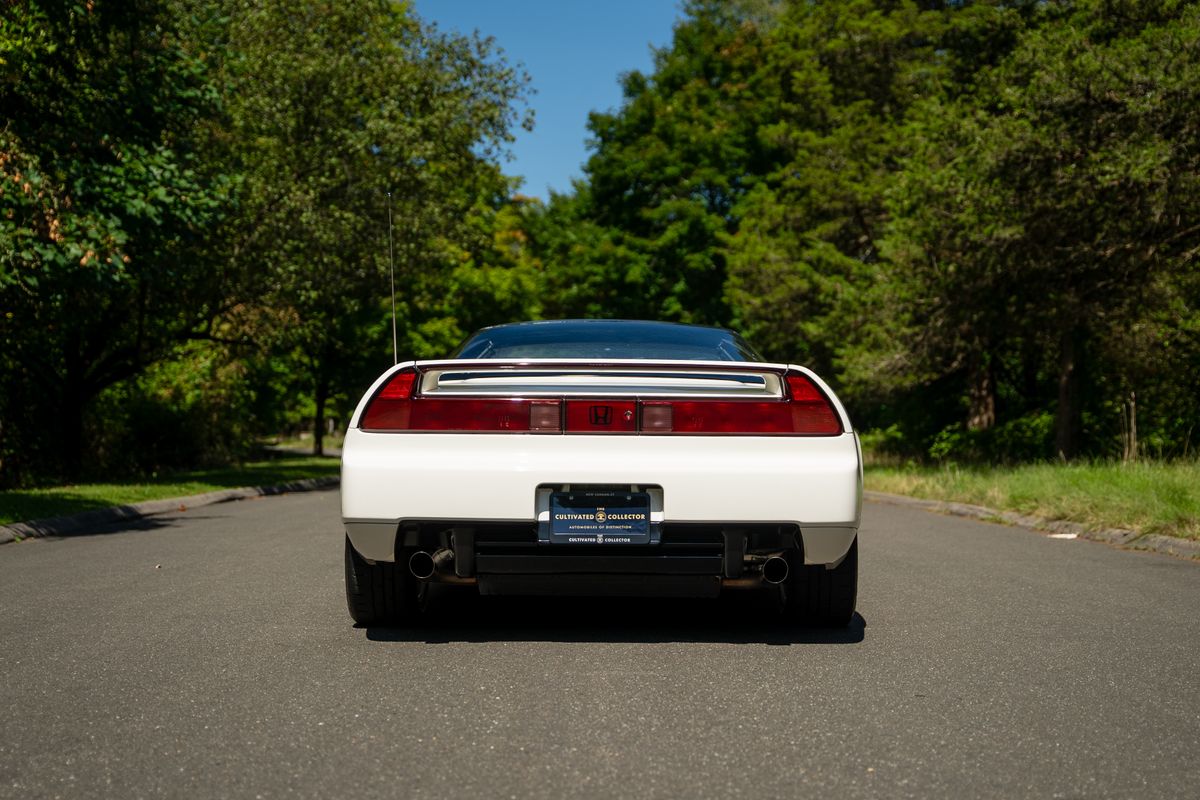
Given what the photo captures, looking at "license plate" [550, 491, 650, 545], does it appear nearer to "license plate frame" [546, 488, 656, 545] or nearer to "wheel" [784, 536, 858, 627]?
"license plate frame" [546, 488, 656, 545]

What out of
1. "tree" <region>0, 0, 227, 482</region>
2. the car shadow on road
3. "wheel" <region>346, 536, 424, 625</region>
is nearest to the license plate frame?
the car shadow on road

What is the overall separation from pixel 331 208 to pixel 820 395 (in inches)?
688

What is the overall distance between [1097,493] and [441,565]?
27.8ft

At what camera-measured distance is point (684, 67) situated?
39125 mm

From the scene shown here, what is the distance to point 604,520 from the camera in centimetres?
480

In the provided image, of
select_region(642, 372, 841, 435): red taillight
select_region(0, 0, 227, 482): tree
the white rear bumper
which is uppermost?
select_region(0, 0, 227, 482): tree

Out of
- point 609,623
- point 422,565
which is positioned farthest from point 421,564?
point 609,623

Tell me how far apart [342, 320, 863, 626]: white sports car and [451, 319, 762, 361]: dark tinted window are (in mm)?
718

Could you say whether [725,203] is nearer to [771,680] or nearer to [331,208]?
[331,208]

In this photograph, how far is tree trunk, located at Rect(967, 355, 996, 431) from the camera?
82.8 feet

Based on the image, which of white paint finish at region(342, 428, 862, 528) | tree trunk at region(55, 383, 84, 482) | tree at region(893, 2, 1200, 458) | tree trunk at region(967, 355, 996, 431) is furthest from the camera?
tree trunk at region(967, 355, 996, 431)

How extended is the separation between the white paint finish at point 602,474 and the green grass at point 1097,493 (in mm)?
5992

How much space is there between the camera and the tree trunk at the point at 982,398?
993 inches

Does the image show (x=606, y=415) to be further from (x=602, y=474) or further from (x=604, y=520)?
(x=604, y=520)
